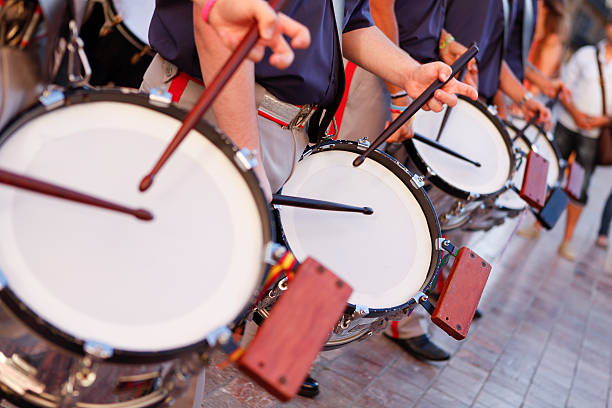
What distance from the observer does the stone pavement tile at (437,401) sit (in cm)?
261

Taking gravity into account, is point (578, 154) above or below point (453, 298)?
below

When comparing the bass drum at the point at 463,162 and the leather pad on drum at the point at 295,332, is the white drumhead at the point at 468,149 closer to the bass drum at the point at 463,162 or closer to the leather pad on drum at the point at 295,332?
the bass drum at the point at 463,162

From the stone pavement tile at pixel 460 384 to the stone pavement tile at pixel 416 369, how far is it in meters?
0.03

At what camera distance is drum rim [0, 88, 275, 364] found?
987 millimetres

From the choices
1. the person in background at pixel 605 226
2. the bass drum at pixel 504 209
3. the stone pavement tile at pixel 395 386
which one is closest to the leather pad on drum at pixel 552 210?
the bass drum at pixel 504 209

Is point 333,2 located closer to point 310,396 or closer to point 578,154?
point 310,396

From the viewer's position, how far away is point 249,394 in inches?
86.9

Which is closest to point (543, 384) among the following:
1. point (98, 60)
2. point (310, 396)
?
point (310, 396)

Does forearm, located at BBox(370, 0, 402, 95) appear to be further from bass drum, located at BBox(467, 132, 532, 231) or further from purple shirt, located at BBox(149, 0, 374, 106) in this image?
purple shirt, located at BBox(149, 0, 374, 106)

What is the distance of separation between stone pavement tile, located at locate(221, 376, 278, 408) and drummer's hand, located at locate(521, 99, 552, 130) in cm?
233

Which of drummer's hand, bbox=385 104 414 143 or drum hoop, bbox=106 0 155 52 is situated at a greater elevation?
drummer's hand, bbox=385 104 414 143

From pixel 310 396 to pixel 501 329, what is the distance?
181cm

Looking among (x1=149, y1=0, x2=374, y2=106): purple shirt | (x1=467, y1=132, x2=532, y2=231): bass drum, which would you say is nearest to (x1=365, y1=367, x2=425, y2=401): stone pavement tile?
(x1=467, y1=132, x2=532, y2=231): bass drum

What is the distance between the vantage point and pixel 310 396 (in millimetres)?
2355
